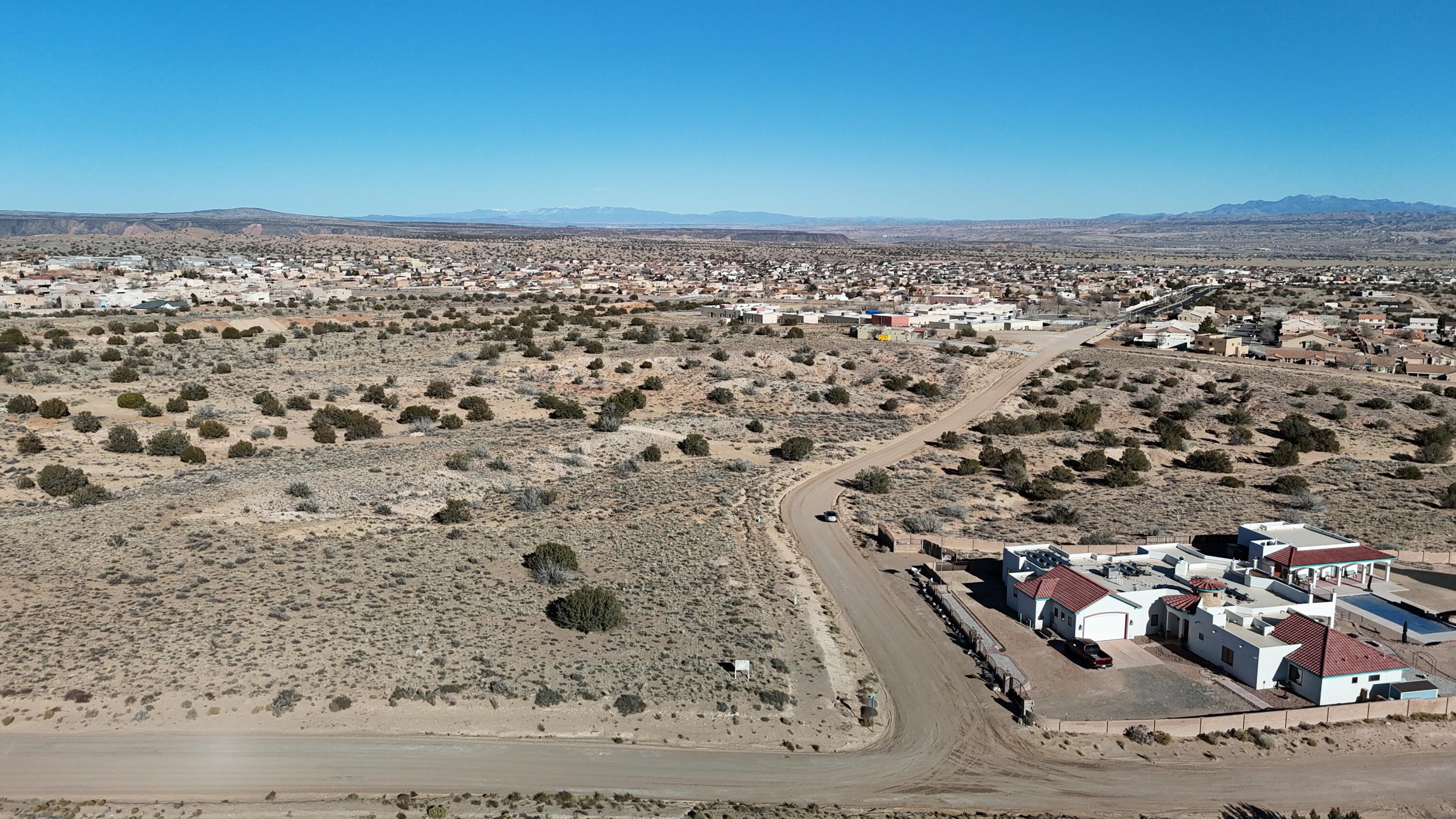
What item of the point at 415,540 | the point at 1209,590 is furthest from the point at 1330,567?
the point at 415,540

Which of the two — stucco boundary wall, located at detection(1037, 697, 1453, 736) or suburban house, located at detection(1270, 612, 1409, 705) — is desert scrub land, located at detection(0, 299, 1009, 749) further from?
suburban house, located at detection(1270, 612, 1409, 705)

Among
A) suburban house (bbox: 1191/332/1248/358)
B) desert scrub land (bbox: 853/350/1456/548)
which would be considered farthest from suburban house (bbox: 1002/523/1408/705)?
suburban house (bbox: 1191/332/1248/358)

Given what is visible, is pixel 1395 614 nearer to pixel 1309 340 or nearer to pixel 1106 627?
pixel 1106 627

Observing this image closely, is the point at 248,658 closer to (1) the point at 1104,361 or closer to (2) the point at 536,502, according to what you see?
(2) the point at 536,502

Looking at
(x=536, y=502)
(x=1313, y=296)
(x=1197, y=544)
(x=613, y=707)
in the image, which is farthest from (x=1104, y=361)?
(x=1313, y=296)

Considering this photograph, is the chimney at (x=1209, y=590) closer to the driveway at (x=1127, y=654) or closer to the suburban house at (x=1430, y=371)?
the driveway at (x=1127, y=654)
